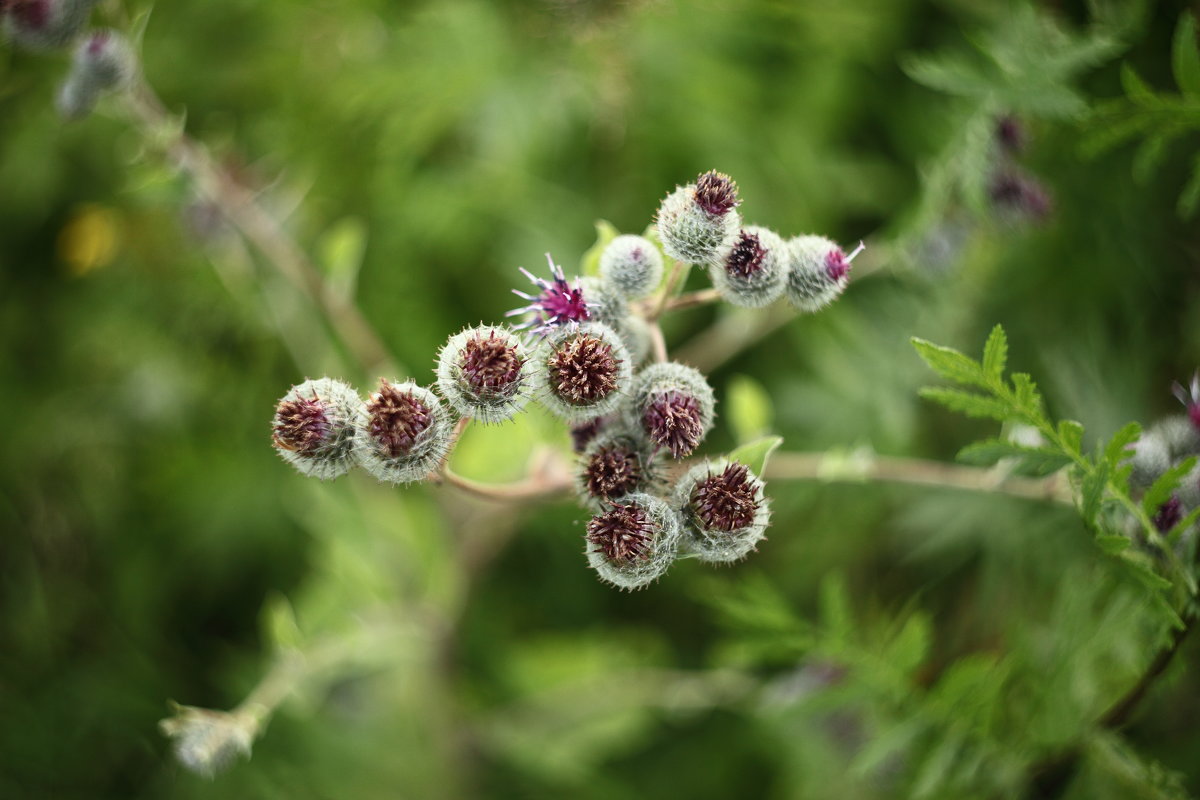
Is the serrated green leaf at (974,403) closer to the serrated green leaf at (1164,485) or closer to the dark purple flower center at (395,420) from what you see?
the serrated green leaf at (1164,485)

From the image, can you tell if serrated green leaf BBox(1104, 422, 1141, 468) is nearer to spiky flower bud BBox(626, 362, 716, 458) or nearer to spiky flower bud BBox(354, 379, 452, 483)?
spiky flower bud BBox(626, 362, 716, 458)

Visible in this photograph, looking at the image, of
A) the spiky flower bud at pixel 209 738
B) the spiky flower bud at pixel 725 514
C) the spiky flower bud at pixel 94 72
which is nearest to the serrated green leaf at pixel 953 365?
the spiky flower bud at pixel 725 514

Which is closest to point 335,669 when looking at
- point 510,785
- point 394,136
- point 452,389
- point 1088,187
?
point 510,785

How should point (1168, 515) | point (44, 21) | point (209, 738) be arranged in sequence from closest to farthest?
point (1168, 515)
point (209, 738)
point (44, 21)

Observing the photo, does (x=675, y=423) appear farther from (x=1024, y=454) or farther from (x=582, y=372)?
(x=1024, y=454)

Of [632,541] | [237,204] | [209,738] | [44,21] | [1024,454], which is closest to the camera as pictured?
[632,541]

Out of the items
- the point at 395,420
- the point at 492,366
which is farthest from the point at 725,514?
the point at 395,420
